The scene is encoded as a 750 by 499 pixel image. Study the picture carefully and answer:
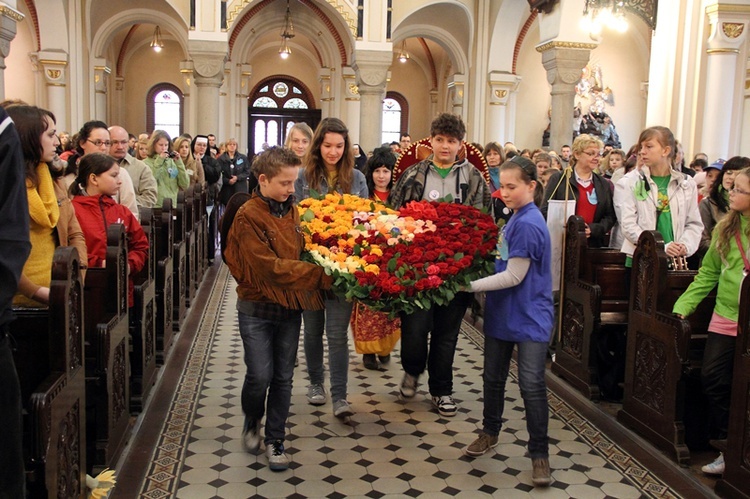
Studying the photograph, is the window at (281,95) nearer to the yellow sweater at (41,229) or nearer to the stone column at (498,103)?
the stone column at (498,103)

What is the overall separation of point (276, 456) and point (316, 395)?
3.58 ft

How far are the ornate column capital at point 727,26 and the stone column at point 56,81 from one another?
13.2 meters

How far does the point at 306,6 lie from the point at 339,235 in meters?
17.6

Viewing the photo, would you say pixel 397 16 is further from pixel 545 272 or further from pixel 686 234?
pixel 545 272

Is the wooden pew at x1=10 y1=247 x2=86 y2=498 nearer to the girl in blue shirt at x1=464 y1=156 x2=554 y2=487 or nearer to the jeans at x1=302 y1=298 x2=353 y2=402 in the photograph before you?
the jeans at x1=302 y1=298 x2=353 y2=402

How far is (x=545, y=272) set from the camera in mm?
4027

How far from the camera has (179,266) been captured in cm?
725

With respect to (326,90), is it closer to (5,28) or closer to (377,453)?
(5,28)

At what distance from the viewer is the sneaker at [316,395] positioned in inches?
205

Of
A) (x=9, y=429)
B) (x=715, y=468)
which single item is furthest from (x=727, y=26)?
(x=9, y=429)

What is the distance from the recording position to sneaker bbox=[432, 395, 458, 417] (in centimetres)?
506

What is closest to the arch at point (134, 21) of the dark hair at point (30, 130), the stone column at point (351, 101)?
the stone column at point (351, 101)

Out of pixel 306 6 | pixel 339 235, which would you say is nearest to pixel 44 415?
pixel 339 235

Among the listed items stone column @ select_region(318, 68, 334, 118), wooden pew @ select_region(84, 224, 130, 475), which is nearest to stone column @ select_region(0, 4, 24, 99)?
wooden pew @ select_region(84, 224, 130, 475)
